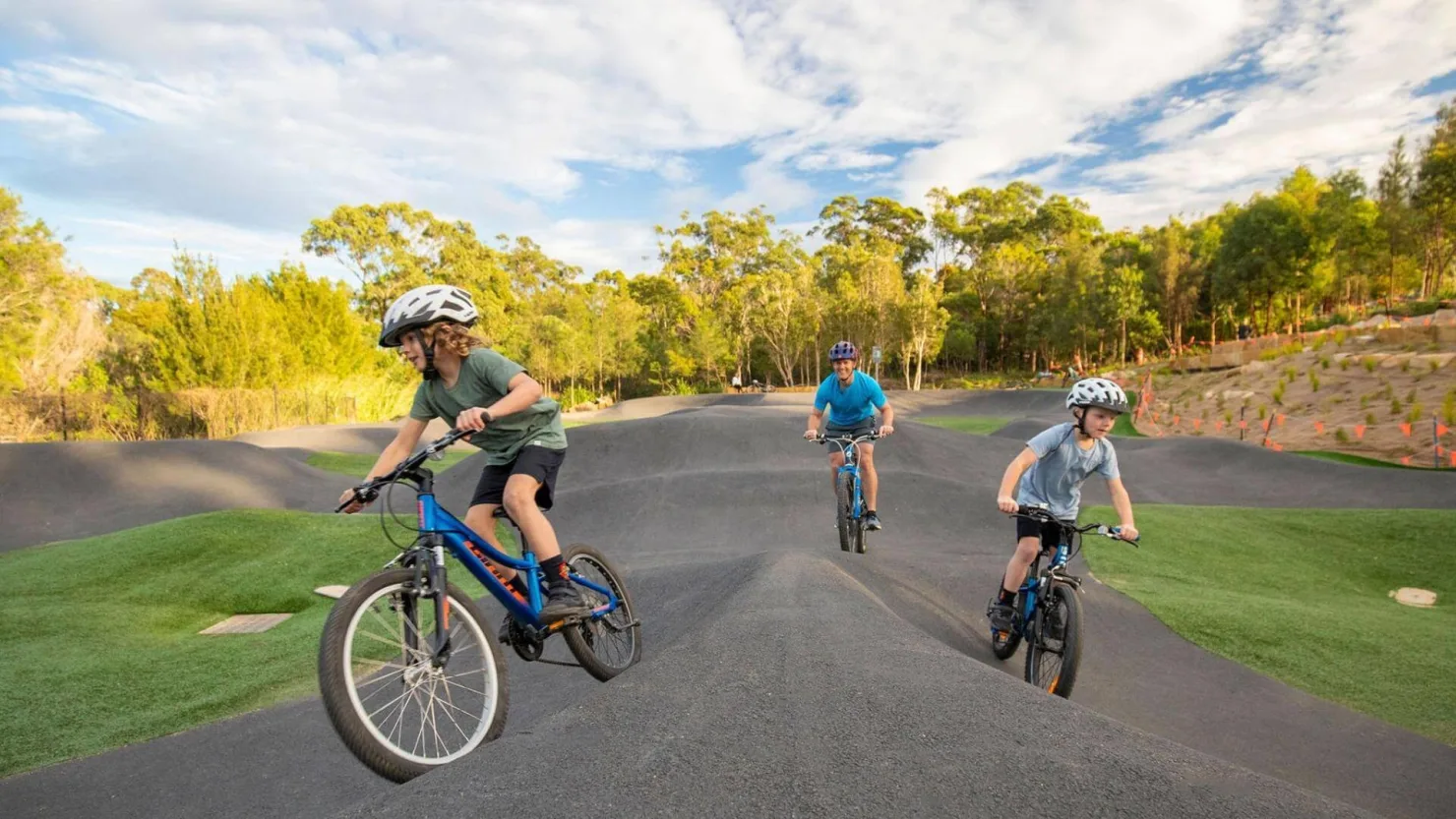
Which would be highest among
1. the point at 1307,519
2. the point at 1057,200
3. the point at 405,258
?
the point at 1057,200

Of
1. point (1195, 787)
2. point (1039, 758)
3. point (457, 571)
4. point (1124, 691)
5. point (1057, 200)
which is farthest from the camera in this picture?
point (1057, 200)

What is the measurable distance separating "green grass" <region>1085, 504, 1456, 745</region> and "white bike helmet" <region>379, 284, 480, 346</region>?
20.1ft

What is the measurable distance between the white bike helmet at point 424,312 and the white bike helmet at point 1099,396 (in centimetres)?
352

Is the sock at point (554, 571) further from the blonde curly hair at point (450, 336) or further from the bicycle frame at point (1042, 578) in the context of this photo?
the bicycle frame at point (1042, 578)

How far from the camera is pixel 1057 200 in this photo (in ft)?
207

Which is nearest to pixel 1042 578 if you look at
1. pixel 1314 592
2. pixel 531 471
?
pixel 531 471

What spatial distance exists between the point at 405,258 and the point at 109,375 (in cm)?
2692

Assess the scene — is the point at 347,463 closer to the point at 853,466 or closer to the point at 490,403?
the point at 853,466

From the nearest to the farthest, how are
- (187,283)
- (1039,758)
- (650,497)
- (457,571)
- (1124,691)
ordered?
(1039,758), (1124,691), (457,571), (650,497), (187,283)

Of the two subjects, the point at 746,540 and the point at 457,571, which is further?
the point at 746,540

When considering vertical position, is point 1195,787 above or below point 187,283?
below

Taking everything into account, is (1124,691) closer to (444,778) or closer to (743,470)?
(444,778)

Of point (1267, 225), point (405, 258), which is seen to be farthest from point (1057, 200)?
point (405, 258)

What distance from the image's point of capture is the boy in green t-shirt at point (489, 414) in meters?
3.27
